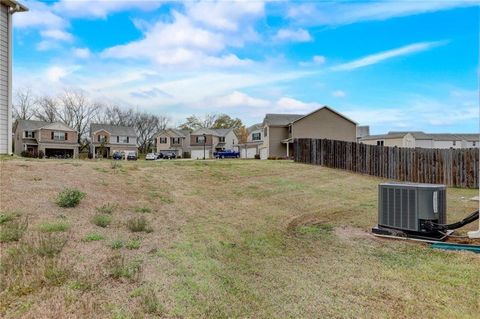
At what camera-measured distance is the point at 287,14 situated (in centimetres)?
989

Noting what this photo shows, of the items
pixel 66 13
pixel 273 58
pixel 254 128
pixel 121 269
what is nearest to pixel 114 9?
pixel 66 13

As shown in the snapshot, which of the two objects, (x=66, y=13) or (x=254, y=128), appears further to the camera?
(x=254, y=128)

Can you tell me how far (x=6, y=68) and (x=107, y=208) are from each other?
925 centimetres

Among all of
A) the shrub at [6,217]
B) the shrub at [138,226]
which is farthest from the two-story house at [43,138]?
the shrub at [138,226]

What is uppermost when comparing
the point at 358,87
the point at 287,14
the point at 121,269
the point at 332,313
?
the point at 287,14

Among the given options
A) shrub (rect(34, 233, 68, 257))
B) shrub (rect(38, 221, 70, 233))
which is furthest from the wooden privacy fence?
shrub (rect(34, 233, 68, 257))

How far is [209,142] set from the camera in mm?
50969

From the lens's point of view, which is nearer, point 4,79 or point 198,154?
point 4,79

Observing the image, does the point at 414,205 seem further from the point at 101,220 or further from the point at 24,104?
the point at 24,104

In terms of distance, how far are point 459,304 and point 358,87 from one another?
13.5m

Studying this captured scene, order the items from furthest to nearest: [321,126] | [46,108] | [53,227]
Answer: [46,108], [321,126], [53,227]

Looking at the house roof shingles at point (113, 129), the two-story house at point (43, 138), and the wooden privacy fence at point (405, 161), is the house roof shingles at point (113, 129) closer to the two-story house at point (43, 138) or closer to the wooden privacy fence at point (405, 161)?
the two-story house at point (43, 138)

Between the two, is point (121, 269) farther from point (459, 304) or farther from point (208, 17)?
point (208, 17)

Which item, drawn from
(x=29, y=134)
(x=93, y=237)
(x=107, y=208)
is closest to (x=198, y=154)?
(x=29, y=134)
